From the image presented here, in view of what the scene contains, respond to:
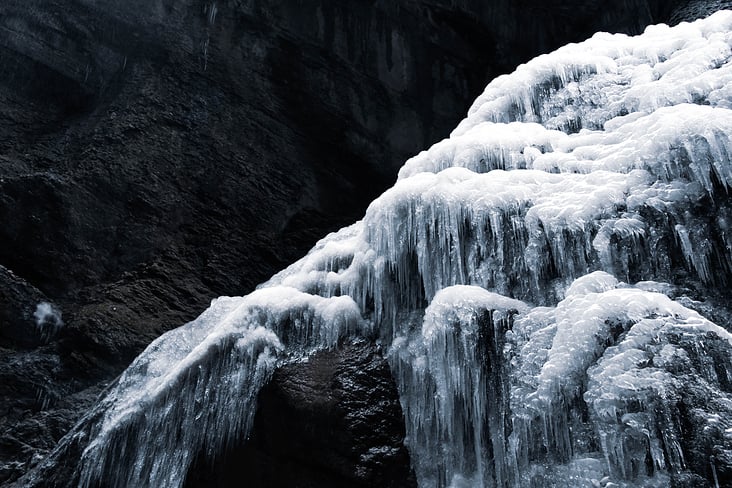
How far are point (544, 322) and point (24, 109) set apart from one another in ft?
24.4

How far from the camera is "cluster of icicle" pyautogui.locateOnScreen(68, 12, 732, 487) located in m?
2.98

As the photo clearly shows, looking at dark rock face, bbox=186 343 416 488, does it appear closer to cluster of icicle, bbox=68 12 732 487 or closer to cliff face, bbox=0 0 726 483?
cluster of icicle, bbox=68 12 732 487

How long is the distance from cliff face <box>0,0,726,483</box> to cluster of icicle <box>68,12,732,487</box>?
1.92m

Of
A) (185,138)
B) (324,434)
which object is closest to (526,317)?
(324,434)

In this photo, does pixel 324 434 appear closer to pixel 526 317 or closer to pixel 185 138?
pixel 526 317

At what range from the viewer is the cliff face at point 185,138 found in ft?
21.3

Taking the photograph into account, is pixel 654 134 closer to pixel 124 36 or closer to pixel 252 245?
pixel 252 245

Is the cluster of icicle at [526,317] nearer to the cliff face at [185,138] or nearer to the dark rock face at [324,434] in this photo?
the dark rock face at [324,434]

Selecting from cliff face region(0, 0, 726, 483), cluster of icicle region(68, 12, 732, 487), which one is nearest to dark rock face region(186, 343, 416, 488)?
cluster of icicle region(68, 12, 732, 487)

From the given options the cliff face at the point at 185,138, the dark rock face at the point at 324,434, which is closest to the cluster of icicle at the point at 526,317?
the dark rock face at the point at 324,434

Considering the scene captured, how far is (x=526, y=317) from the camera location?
3.61 m

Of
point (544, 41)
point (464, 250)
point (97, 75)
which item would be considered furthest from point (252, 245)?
point (544, 41)

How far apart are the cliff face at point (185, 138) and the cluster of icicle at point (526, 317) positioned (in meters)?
1.92

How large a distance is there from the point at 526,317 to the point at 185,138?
245 inches
